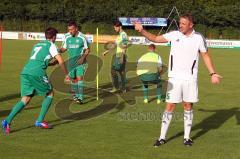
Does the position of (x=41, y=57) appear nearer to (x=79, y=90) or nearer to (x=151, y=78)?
(x=79, y=90)

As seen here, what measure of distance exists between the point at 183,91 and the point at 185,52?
2.24ft

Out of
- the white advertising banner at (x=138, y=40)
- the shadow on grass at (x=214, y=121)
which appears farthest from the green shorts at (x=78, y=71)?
the white advertising banner at (x=138, y=40)

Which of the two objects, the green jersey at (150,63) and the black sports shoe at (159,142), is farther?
the green jersey at (150,63)

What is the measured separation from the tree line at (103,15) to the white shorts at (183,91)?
4743cm

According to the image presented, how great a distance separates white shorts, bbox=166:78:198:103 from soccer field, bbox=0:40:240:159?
0.83m

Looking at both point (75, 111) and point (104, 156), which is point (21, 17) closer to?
point (75, 111)

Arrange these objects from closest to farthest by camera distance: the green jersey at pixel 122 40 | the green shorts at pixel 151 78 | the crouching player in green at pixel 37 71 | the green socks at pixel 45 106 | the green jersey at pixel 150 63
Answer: the crouching player in green at pixel 37 71 < the green socks at pixel 45 106 < the green jersey at pixel 150 63 < the green shorts at pixel 151 78 < the green jersey at pixel 122 40

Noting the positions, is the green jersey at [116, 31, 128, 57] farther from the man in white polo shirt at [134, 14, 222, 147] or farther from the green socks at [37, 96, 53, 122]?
the man in white polo shirt at [134, 14, 222, 147]

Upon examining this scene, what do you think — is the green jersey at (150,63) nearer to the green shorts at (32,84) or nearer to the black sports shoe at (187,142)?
the green shorts at (32,84)

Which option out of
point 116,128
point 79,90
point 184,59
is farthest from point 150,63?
point 184,59

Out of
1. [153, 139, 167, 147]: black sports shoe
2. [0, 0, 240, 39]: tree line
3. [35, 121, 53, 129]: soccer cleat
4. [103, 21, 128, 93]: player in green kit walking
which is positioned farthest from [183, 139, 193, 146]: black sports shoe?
[0, 0, 240, 39]: tree line

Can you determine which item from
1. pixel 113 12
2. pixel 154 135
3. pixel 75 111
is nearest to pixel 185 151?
pixel 154 135

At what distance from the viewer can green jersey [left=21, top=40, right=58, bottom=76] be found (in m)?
9.48

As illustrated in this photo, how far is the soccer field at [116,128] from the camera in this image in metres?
8.23
